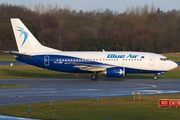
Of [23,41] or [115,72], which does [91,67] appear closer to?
[115,72]

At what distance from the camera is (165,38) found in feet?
385

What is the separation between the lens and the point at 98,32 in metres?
128

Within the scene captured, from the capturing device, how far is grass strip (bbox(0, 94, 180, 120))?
682 inches

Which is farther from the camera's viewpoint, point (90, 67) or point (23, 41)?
point (23, 41)

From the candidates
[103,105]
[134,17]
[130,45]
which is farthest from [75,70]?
[134,17]

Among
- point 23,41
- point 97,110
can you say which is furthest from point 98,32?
point 97,110

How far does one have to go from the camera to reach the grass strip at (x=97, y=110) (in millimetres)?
17328

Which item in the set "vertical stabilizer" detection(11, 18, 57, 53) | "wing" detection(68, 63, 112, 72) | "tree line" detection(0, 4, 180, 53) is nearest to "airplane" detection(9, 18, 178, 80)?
"wing" detection(68, 63, 112, 72)

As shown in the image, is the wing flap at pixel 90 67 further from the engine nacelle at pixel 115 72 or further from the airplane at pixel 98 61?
the engine nacelle at pixel 115 72

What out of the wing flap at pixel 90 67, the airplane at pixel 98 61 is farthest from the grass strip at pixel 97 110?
the airplane at pixel 98 61

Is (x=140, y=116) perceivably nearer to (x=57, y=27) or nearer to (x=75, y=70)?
(x=75, y=70)

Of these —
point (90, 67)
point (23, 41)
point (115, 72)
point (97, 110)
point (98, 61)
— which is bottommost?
point (97, 110)

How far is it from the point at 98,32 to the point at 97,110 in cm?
10938

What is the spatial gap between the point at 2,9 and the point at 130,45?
75.0m
